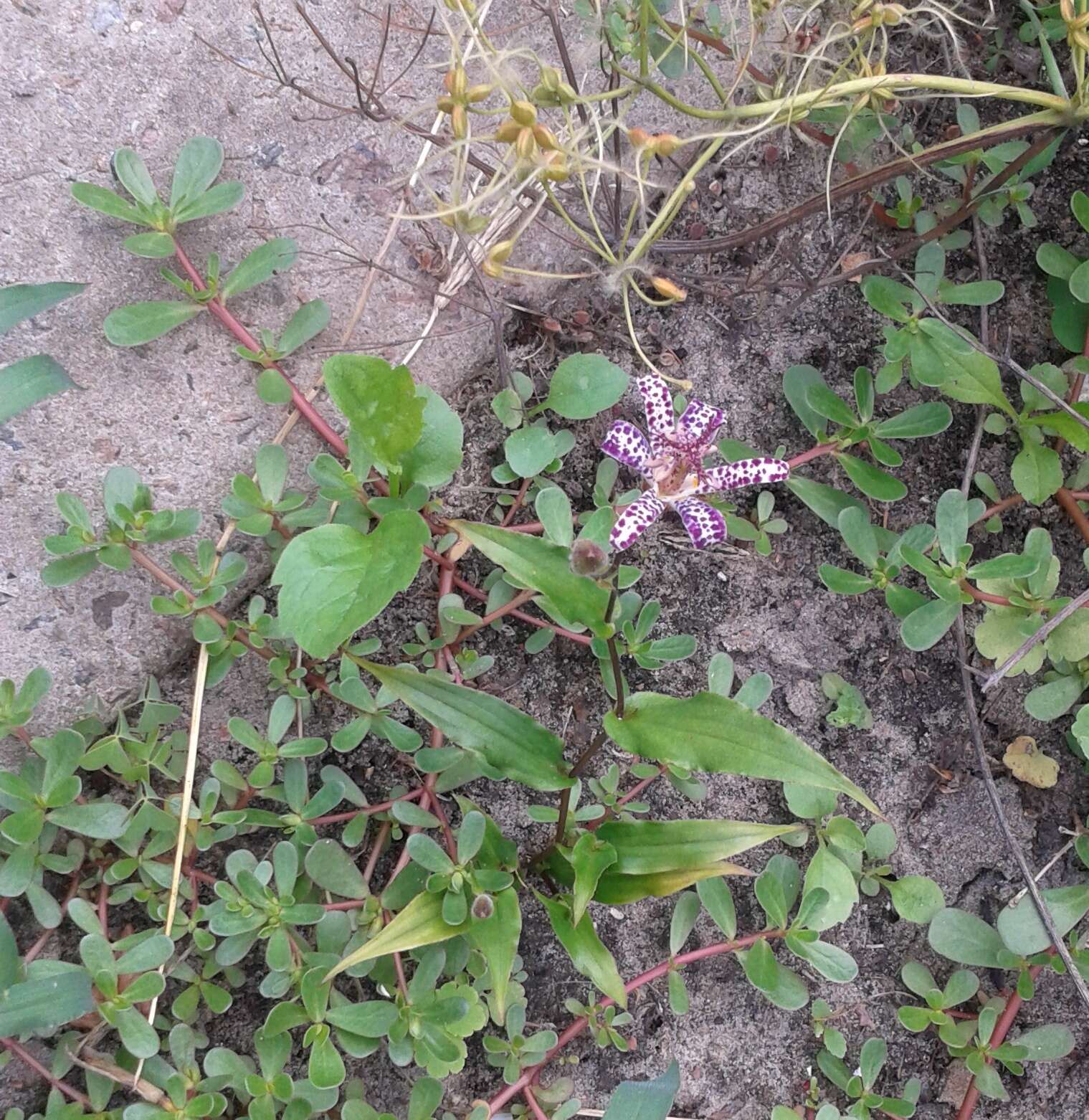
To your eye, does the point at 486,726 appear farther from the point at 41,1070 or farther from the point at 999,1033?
the point at 999,1033

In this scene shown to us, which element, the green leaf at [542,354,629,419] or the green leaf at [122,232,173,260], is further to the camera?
the green leaf at [542,354,629,419]

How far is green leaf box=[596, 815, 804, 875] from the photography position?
4.63 ft

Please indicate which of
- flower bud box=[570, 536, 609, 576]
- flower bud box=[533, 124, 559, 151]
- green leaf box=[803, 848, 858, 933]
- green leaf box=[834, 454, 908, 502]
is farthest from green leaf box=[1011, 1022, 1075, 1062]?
flower bud box=[533, 124, 559, 151]

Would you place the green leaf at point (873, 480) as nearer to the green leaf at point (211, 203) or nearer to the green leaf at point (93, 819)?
the green leaf at point (211, 203)

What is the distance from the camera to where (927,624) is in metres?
1.54

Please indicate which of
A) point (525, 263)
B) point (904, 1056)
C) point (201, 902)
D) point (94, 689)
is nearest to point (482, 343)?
point (525, 263)

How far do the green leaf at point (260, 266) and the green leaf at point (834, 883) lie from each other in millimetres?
1183

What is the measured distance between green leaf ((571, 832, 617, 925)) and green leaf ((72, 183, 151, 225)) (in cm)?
105

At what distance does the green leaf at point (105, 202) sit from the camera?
1426mm

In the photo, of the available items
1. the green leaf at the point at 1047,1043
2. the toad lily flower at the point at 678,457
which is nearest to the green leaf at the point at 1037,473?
the toad lily flower at the point at 678,457

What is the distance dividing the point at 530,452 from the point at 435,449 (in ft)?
0.54

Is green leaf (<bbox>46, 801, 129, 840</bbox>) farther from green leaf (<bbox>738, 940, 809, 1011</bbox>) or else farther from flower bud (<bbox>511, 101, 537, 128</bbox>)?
flower bud (<bbox>511, 101, 537, 128</bbox>)

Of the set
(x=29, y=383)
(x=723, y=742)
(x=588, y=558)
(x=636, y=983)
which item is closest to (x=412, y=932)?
(x=636, y=983)

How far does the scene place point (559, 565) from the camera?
1335 millimetres
